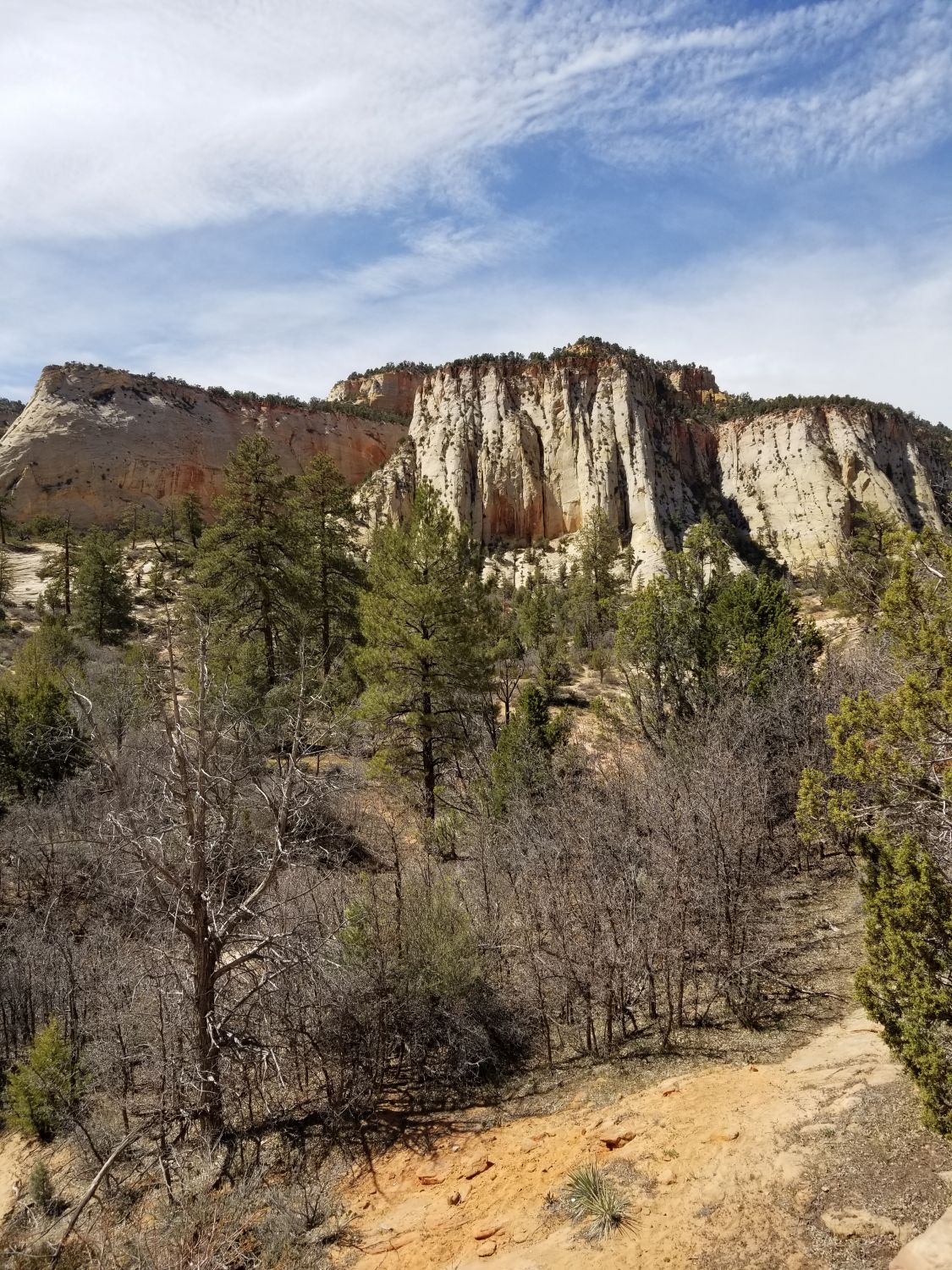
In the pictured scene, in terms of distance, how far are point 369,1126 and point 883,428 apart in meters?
85.8

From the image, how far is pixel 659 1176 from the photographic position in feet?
21.9

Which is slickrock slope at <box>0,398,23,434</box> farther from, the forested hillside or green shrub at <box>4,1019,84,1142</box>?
green shrub at <box>4,1019,84,1142</box>

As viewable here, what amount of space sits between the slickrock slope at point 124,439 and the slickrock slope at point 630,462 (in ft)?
50.5

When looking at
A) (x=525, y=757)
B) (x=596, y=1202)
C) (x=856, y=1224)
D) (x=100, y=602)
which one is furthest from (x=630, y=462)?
(x=856, y=1224)

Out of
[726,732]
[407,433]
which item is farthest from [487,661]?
[407,433]

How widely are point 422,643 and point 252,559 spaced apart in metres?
8.84

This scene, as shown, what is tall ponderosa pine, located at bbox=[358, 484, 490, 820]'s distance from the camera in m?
16.0

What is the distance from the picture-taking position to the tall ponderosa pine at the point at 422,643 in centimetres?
1599

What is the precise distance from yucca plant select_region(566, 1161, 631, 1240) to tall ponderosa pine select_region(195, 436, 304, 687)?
16451 millimetres

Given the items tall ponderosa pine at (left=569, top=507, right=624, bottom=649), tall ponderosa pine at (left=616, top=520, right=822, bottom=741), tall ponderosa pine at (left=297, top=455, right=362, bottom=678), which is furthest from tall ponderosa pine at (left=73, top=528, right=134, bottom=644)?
tall ponderosa pine at (left=616, top=520, right=822, bottom=741)

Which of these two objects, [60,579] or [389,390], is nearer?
[60,579]

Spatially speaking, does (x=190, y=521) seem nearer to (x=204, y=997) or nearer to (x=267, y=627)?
(x=267, y=627)

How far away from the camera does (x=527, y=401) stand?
225 ft

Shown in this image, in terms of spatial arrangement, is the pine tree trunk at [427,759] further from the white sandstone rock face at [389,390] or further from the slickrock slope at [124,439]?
the white sandstone rock face at [389,390]
